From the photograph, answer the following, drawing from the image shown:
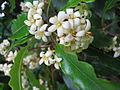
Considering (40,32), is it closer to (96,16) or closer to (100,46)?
(100,46)

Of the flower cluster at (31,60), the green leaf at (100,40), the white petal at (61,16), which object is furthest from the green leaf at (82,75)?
the flower cluster at (31,60)

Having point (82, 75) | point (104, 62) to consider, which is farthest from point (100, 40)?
point (82, 75)

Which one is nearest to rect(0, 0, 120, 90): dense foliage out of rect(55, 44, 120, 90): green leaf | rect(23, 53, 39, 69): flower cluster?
rect(55, 44, 120, 90): green leaf

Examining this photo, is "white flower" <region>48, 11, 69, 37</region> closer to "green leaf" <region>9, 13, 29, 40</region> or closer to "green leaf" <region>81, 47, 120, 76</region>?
"green leaf" <region>9, 13, 29, 40</region>

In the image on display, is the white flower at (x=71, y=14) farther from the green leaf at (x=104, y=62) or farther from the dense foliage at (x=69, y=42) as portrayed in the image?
the green leaf at (x=104, y=62)

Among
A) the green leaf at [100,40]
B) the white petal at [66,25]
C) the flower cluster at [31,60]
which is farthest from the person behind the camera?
the flower cluster at [31,60]

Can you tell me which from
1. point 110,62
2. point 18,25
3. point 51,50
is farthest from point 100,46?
point 18,25
